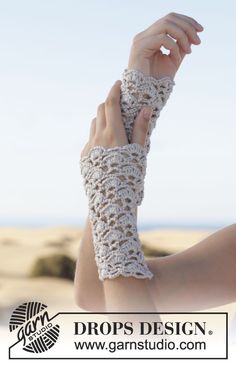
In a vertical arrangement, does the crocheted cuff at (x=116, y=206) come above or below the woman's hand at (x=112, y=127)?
below

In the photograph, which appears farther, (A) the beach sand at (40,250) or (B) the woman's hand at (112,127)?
(A) the beach sand at (40,250)

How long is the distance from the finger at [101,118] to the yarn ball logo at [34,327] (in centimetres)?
33

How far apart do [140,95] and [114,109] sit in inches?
2.0

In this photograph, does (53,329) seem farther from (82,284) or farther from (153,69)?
(153,69)

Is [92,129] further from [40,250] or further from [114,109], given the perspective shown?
[40,250]

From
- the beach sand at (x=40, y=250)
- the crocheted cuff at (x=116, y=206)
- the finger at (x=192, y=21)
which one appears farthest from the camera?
the beach sand at (x=40, y=250)

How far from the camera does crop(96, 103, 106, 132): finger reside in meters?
0.95

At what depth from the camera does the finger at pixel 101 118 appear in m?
0.95

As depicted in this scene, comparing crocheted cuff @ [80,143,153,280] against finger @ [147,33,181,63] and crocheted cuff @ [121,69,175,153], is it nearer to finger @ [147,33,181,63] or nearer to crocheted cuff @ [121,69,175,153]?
crocheted cuff @ [121,69,175,153]

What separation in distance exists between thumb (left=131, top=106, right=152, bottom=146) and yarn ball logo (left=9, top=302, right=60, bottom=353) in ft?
1.12

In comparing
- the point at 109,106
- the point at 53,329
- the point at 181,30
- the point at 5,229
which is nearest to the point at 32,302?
the point at 53,329

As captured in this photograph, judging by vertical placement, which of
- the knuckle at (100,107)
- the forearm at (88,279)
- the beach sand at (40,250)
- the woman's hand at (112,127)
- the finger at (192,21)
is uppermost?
the beach sand at (40,250)

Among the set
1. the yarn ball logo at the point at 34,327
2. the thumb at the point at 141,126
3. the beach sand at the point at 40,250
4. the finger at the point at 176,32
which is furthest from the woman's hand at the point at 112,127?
the beach sand at the point at 40,250

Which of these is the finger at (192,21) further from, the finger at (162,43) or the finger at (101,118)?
the finger at (101,118)
